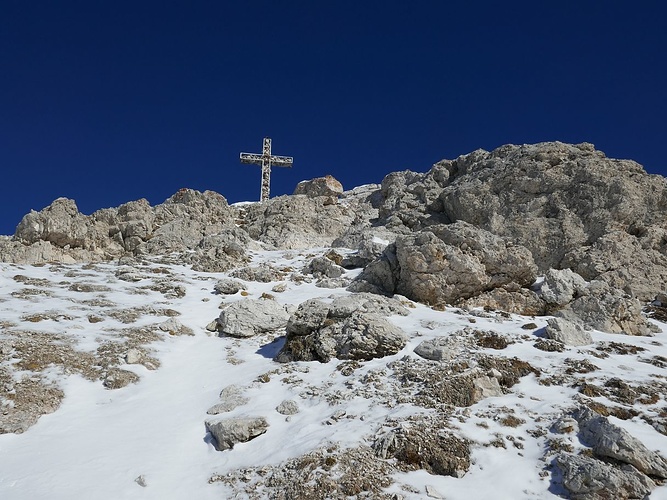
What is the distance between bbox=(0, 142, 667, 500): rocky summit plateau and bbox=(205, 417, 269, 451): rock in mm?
45

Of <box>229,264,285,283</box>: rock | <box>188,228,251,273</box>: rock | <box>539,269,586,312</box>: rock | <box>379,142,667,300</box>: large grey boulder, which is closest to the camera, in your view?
<box>539,269,586,312</box>: rock

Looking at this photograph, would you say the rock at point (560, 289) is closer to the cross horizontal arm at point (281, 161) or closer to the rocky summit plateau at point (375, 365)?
the rocky summit plateau at point (375, 365)

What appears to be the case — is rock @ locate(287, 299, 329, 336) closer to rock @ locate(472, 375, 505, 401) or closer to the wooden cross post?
rock @ locate(472, 375, 505, 401)

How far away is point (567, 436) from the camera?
24.7 ft

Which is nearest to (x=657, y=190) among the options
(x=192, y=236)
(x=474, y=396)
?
(x=474, y=396)

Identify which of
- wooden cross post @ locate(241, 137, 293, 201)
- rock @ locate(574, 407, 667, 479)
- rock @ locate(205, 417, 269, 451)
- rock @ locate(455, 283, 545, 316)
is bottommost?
rock @ locate(205, 417, 269, 451)

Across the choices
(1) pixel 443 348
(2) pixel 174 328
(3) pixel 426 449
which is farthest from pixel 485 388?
(2) pixel 174 328

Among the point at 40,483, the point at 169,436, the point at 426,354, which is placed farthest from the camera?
the point at 426,354

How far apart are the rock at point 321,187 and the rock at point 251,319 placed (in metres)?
39.1

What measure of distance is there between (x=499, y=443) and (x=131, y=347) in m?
10.9

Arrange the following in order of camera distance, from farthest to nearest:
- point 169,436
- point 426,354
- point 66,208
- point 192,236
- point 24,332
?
point 192,236 < point 66,208 < point 24,332 < point 426,354 < point 169,436

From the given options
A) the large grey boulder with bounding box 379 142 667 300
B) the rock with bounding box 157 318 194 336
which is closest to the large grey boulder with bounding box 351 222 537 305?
the large grey boulder with bounding box 379 142 667 300

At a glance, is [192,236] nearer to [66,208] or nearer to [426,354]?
[66,208]

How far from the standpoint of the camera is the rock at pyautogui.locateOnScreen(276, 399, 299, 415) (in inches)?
369
